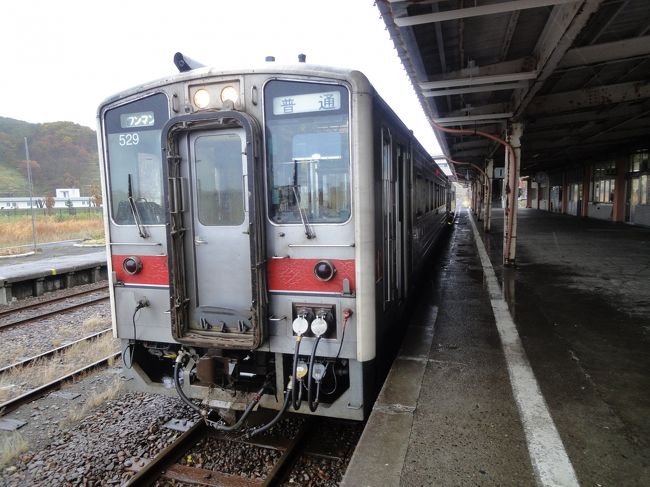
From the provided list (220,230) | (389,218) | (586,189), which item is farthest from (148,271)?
(586,189)

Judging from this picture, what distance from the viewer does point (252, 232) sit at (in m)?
3.33

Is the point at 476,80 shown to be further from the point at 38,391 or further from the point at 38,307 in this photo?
the point at 38,307

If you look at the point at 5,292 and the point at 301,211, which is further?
the point at 5,292

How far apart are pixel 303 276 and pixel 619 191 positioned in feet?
74.9

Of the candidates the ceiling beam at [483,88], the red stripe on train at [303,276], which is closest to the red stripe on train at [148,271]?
the red stripe on train at [303,276]

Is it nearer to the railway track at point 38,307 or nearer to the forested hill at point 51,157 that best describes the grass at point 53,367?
the railway track at point 38,307

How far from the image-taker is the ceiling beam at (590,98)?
8789 mm

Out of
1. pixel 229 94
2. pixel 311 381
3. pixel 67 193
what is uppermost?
pixel 67 193

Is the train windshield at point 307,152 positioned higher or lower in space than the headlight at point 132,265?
higher

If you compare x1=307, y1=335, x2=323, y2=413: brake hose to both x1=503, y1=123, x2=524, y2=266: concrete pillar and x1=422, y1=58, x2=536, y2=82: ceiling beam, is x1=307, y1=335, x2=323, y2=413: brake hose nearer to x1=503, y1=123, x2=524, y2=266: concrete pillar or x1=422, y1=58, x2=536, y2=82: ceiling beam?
x1=422, y1=58, x2=536, y2=82: ceiling beam

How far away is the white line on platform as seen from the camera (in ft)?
8.64

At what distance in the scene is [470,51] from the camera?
24.0 feet

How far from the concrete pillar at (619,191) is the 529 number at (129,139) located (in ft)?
74.3

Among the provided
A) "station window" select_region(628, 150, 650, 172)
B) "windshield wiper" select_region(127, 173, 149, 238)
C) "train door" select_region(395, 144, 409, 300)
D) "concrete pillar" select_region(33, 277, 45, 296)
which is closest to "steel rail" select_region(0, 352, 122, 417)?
"windshield wiper" select_region(127, 173, 149, 238)
